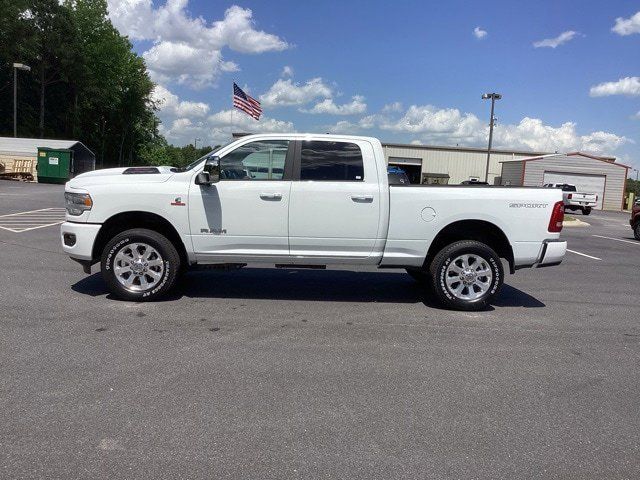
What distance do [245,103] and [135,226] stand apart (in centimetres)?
1706

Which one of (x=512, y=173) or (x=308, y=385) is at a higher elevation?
(x=512, y=173)

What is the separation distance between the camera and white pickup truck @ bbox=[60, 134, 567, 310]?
20.9ft

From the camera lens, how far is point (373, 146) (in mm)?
6637

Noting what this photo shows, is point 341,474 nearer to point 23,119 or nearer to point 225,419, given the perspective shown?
point 225,419

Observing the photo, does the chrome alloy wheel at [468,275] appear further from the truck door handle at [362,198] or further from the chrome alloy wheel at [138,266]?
the chrome alloy wheel at [138,266]

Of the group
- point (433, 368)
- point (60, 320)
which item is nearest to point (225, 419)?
point (433, 368)

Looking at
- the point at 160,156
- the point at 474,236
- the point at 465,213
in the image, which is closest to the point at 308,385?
the point at 465,213

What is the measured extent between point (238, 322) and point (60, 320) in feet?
5.94

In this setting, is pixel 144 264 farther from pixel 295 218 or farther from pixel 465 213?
pixel 465 213

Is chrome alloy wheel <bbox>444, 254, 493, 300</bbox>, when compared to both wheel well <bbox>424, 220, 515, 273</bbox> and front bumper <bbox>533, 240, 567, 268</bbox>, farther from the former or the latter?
front bumper <bbox>533, 240, 567, 268</bbox>

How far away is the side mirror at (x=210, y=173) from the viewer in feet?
20.2

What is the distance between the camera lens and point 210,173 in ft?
20.7

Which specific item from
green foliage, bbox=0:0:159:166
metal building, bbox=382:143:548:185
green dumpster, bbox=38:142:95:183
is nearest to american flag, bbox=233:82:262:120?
green dumpster, bbox=38:142:95:183

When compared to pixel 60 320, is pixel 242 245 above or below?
above
